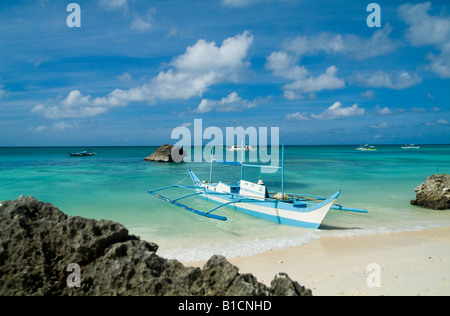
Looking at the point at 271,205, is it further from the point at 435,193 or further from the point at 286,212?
the point at 435,193

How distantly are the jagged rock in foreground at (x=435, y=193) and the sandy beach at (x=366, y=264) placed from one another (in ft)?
14.8

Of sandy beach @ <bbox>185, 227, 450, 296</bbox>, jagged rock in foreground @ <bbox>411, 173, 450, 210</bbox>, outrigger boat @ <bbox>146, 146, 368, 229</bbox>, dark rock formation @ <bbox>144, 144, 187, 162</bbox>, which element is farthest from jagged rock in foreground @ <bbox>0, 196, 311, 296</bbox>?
dark rock formation @ <bbox>144, 144, 187, 162</bbox>

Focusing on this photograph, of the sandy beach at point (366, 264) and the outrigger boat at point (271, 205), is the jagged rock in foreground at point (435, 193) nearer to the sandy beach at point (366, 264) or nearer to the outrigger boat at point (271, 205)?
the outrigger boat at point (271, 205)

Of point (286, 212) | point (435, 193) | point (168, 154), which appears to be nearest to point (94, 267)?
point (286, 212)

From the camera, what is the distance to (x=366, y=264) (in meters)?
7.10

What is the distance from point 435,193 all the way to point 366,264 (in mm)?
9849

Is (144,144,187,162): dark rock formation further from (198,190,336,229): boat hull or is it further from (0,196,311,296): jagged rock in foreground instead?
(0,196,311,296): jagged rock in foreground

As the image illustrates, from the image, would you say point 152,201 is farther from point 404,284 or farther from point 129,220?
point 404,284

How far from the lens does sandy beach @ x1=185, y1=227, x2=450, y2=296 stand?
17.9ft

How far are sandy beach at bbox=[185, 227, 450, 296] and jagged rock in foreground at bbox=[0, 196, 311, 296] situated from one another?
9.42 ft

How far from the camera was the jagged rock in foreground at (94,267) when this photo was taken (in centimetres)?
301

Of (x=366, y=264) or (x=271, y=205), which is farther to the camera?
(x=271, y=205)
